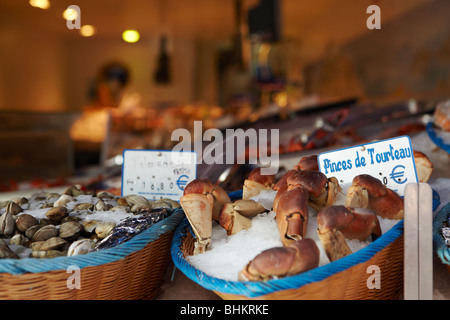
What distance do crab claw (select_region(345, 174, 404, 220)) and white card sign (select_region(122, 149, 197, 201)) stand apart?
62 cm

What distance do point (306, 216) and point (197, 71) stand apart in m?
11.4

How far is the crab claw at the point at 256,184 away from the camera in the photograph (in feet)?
3.92

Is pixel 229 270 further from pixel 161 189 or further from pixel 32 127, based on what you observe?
pixel 32 127

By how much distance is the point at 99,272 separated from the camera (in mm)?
910

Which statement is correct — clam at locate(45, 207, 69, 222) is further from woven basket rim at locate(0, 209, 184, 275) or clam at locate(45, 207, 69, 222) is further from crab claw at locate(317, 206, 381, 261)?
crab claw at locate(317, 206, 381, 261)

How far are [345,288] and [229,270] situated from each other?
25cm

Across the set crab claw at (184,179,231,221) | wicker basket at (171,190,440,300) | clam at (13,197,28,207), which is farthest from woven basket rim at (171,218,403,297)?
clam at (13,197,28,207)

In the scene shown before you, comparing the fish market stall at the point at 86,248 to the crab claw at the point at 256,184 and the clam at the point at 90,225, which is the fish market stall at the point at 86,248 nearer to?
the clam at the point at 90,225

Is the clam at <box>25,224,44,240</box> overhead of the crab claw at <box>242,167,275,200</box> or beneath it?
beneath

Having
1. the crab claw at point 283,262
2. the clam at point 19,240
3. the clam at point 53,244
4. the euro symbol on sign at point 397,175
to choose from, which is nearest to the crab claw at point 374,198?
the euro symbol on sign at point 397,175

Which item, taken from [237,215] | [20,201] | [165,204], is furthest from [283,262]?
[20,201]

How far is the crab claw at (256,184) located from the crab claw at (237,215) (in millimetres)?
149

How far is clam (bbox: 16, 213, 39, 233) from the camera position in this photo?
1.03 meters

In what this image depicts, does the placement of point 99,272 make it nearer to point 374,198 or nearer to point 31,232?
point 31,232
